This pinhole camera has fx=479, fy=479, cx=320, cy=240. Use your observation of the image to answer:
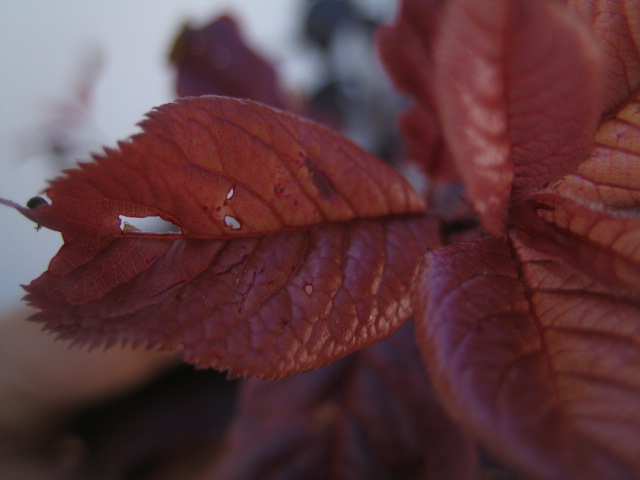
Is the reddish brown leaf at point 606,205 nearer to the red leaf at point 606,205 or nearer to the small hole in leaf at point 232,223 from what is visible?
the red leaf at point 606,205

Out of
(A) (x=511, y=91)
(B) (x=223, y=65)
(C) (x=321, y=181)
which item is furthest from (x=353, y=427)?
(B) (x=223, y=65)

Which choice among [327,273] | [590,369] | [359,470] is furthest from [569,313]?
[359,470]

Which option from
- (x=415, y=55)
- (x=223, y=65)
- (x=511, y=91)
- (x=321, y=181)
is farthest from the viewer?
(x=223, y=65)

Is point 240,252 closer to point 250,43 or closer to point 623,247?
point 623,247

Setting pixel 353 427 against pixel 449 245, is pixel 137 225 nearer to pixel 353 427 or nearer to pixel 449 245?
pixel 449 245

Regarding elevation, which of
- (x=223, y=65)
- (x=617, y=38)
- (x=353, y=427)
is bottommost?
(x=353, y=427)
